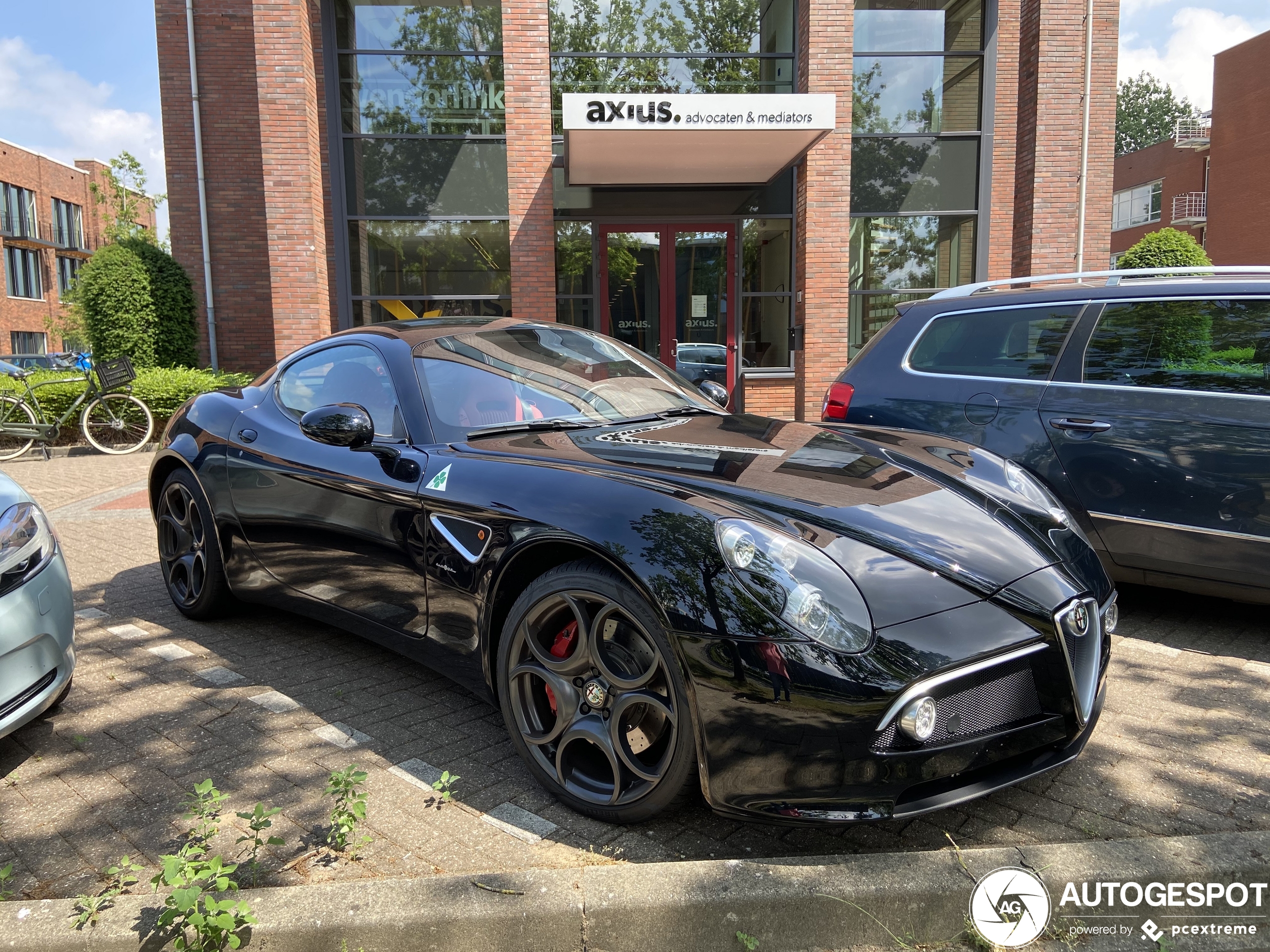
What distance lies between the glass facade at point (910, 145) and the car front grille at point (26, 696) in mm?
12397

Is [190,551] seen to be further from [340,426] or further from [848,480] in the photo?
[848,480]

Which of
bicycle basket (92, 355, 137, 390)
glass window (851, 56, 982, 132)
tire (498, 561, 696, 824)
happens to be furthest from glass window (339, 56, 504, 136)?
tire (498, 561, 696, 824)

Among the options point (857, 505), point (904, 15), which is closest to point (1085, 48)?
point (904, 15)

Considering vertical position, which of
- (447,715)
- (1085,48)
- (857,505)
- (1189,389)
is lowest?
(447,715)

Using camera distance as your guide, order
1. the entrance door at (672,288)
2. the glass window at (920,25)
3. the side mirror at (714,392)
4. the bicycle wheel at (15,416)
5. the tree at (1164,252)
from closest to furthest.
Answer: the side mirror at (714,392) → the bicycle wheel at (15,416) → the glass window at (920,25) → the entrance door at (672,288) → the tree at (1164,252)

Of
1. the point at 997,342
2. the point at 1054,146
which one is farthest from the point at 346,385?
the point at 1054,146

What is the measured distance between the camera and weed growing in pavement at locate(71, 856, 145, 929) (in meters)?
1.99

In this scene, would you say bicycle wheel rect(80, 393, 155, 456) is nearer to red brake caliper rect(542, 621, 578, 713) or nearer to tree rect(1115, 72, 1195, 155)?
red brake caliper rect(542, 621, 578, 713)

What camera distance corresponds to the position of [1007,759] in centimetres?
215

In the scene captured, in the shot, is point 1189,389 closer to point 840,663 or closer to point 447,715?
point 840,663

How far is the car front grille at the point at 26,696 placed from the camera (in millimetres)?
2613

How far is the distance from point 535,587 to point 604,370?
1.40m

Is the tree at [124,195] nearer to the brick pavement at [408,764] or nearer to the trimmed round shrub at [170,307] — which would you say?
the trimmed round shrub at [170,307]

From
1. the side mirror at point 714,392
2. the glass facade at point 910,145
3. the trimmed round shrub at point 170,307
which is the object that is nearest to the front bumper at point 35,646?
the side mirror at point 714,392
